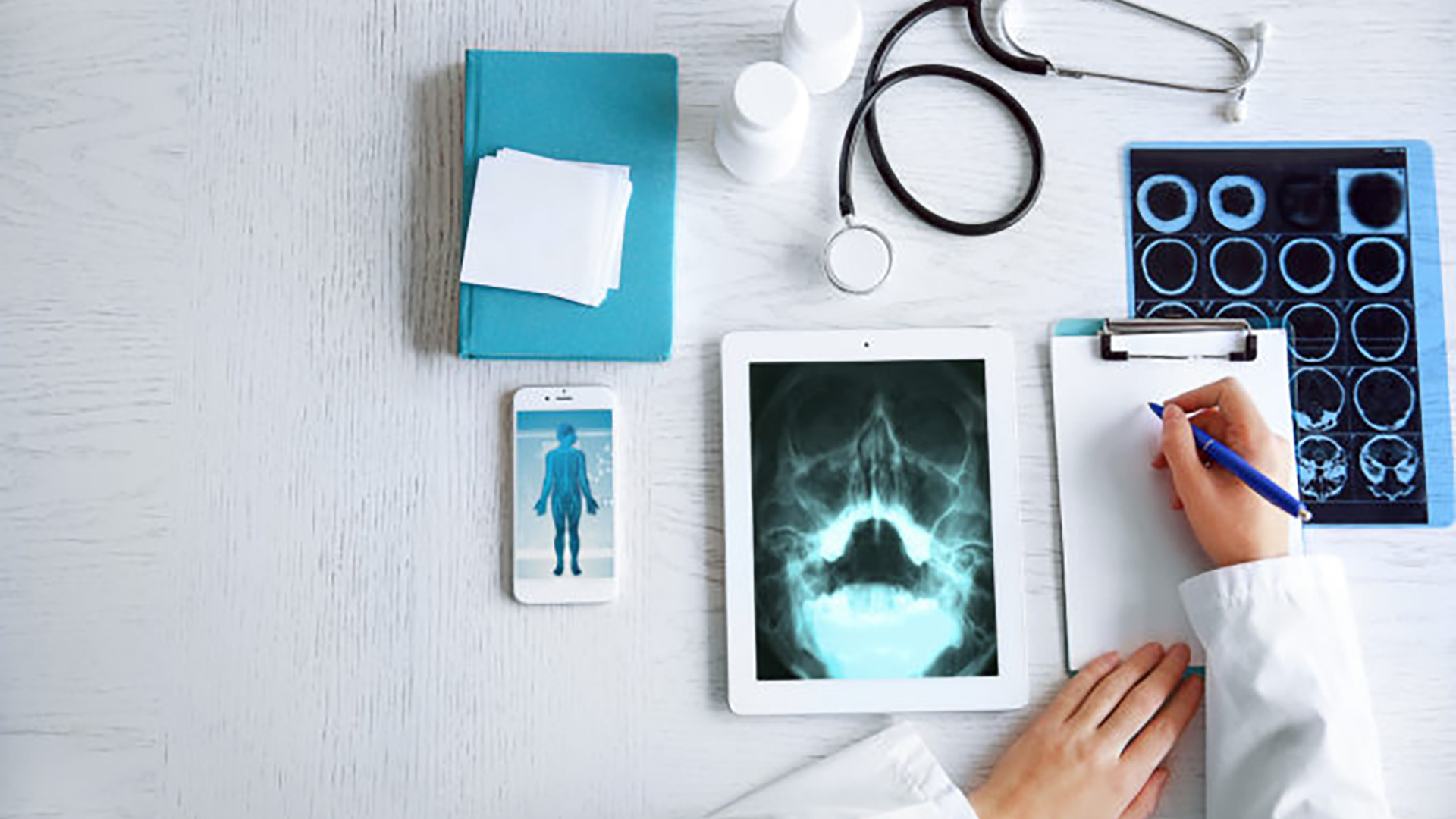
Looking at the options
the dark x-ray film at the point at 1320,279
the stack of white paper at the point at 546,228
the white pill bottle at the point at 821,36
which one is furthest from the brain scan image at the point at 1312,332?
the stack of white paper at the point at 546,228

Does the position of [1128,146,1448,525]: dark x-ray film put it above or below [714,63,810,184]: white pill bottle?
below

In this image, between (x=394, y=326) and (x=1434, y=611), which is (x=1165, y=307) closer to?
(x=1434, y=611)

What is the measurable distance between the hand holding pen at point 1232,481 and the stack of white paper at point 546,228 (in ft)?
1.39

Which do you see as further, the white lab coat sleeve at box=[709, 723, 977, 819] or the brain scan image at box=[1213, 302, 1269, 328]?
the brain scan image at box=[1213, 302, 1269, 328]

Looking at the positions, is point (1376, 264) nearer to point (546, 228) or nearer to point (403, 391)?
point (546, 228)

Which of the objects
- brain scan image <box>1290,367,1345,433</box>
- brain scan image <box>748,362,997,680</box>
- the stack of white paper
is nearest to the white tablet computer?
brain scan image <box>748,362,997,680</box>

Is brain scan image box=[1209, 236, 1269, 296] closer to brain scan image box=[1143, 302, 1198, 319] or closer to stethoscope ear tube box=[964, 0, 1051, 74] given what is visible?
brain scan image box=[1143, 302, 1198, 319]

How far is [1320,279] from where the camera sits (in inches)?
32.3

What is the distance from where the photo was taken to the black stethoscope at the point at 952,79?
801mm

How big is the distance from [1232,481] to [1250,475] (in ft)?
0.06

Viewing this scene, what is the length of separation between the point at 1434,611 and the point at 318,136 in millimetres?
915

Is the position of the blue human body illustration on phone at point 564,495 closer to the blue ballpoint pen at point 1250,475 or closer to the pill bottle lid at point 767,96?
the pill bottle lid at point 767,96

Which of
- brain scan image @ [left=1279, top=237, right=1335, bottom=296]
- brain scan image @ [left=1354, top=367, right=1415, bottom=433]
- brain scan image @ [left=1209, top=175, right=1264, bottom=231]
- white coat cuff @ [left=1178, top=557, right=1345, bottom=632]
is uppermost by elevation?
brain scan image @ [left=1209, top=175, right=1264, bottom=231]

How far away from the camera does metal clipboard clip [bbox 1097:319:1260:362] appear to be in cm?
80
